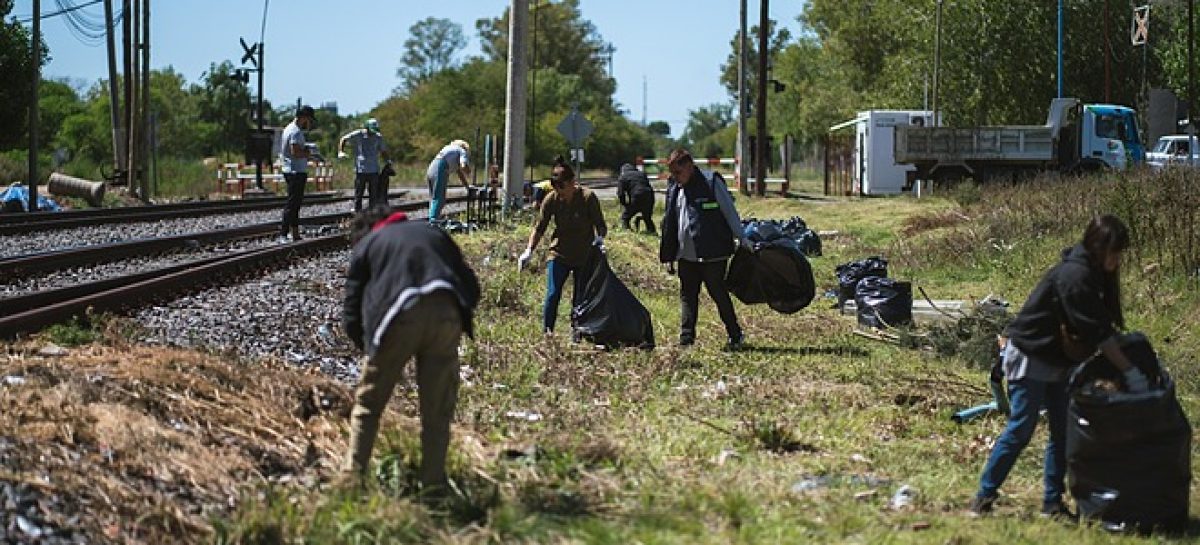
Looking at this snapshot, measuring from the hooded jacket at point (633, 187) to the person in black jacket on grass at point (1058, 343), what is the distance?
19.7 metres

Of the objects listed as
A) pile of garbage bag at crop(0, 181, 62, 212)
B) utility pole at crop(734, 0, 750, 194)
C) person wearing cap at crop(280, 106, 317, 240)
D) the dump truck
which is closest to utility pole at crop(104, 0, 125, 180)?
pile of garbage bag at crop(0, 181, 62, 212)

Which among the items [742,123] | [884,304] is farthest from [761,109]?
[884,304]

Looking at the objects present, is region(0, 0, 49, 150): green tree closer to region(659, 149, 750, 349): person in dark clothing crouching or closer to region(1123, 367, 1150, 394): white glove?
region(659, 149, 750, 349): person in dark clothing crouching

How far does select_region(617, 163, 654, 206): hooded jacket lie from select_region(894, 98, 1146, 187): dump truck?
16734 mm

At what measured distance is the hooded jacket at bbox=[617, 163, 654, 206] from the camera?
90.0ft

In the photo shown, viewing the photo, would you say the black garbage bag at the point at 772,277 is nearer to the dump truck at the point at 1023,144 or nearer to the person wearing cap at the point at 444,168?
the person wearing cap at the point at 444,168

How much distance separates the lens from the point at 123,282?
1425cm

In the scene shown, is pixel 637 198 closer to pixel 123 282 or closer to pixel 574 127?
pixel 574 127

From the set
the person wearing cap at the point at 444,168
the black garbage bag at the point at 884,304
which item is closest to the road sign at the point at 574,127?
the person wearing cap at the point at 444,168

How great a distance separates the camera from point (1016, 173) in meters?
42.7

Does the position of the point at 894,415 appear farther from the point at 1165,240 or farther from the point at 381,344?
the point at 1165,240

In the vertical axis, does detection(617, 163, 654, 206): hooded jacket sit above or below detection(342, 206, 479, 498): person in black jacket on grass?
above

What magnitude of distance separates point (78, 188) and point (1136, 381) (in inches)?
1258

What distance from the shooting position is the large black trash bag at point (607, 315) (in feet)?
39.9
